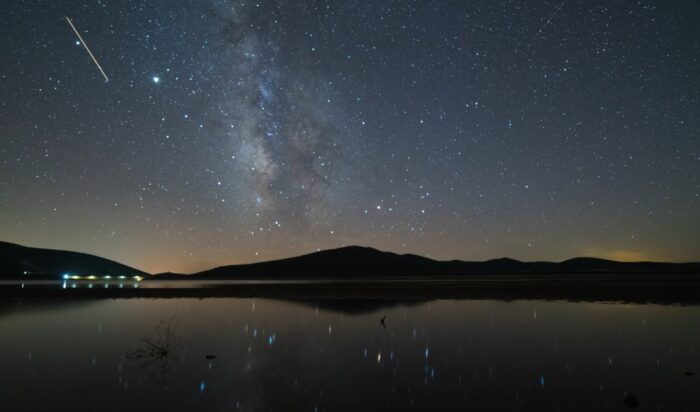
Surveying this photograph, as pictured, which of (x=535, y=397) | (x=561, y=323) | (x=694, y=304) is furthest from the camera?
(x=694, y=304)

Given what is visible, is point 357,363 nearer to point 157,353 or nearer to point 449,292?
point 157,353

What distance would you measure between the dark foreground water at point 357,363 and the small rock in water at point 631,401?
74mm

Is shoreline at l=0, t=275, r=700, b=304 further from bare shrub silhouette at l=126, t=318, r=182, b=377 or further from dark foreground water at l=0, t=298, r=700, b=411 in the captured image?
bare shrub silhouette at l=126, t=318, r=182, b=377

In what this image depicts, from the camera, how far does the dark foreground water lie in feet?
35.2

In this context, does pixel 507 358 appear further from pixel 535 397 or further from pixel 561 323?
pixel 561 323

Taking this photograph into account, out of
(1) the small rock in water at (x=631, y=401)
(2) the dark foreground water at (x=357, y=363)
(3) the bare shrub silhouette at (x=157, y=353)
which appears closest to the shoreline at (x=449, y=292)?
(2) the dark foreground water at (x=357, y=363)

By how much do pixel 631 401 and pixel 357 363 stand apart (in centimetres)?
807

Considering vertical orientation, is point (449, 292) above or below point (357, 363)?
above

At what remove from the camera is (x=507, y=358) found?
1576cm

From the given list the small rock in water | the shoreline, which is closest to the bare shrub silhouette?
the small rock in water

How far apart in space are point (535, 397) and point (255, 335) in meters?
14.3

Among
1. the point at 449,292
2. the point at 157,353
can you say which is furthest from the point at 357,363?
the point at 449,292

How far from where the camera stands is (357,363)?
49.0 ft

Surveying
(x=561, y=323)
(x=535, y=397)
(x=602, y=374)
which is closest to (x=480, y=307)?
(x=561, y=323)
